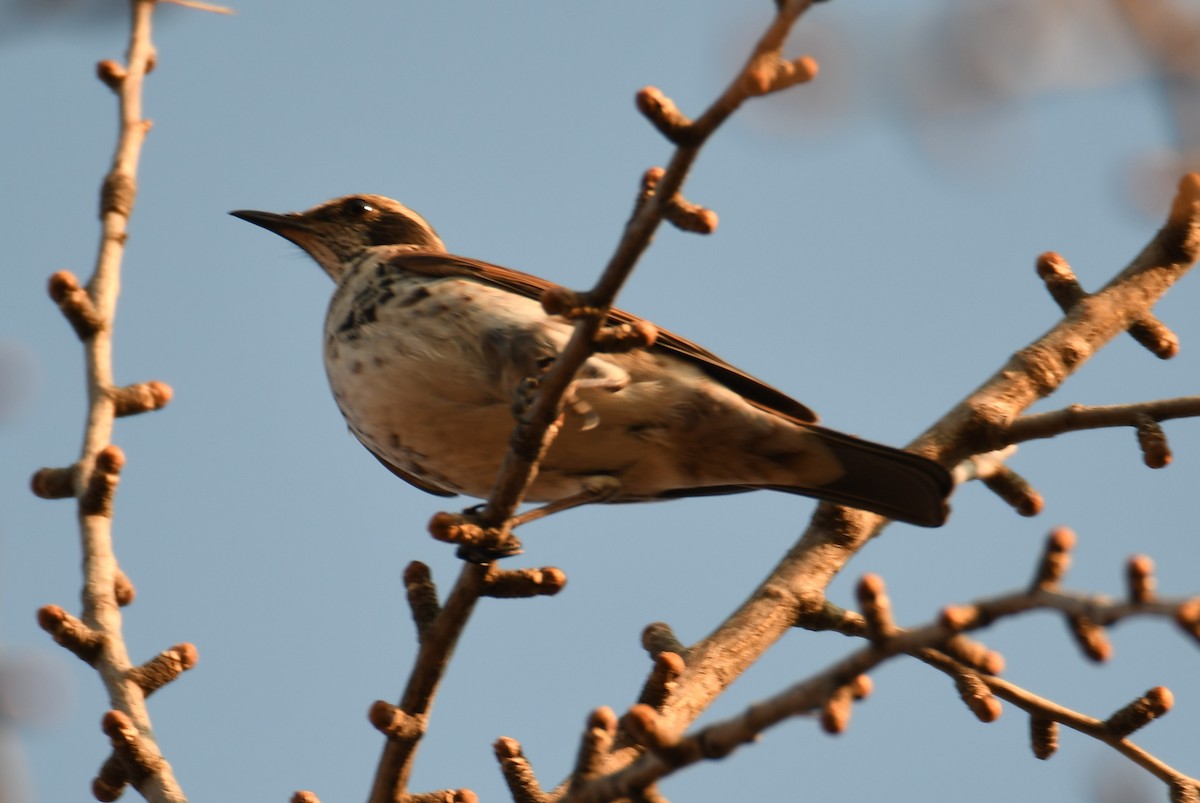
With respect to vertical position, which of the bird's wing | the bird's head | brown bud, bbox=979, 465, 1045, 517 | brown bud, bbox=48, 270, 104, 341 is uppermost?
the bird's head

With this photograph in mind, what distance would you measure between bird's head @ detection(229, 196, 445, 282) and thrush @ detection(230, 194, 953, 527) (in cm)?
152

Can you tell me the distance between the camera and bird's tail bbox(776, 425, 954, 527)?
4762 millimetres

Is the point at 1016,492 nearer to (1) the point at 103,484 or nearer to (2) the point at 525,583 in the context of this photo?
(2) the point at 525,583

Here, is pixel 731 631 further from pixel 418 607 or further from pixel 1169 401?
pixel 1169 401

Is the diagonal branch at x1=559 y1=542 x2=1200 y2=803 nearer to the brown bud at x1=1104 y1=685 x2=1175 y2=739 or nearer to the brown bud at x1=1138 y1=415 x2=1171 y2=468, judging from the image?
the brown bud at x1=1104 y1=685 x2=1175 y2=739

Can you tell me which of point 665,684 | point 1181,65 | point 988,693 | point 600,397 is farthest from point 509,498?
point 1181,65

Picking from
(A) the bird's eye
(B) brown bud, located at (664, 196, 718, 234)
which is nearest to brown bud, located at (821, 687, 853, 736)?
(B) brown bud, located at (664, 196, 718, 234)

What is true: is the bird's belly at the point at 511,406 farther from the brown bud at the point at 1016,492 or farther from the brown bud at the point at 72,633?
the brown bud at the point at 72,633

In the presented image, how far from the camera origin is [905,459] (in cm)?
477

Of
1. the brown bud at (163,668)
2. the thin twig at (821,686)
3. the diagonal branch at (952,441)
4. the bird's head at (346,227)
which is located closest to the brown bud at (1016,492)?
the diagonal branch at (952,441)

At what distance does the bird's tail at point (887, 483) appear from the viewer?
15.6 feet

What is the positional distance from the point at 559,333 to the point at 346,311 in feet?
3.50

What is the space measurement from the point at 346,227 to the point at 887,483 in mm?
3314

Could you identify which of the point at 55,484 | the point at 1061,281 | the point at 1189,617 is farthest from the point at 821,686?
the point at 1061,281
